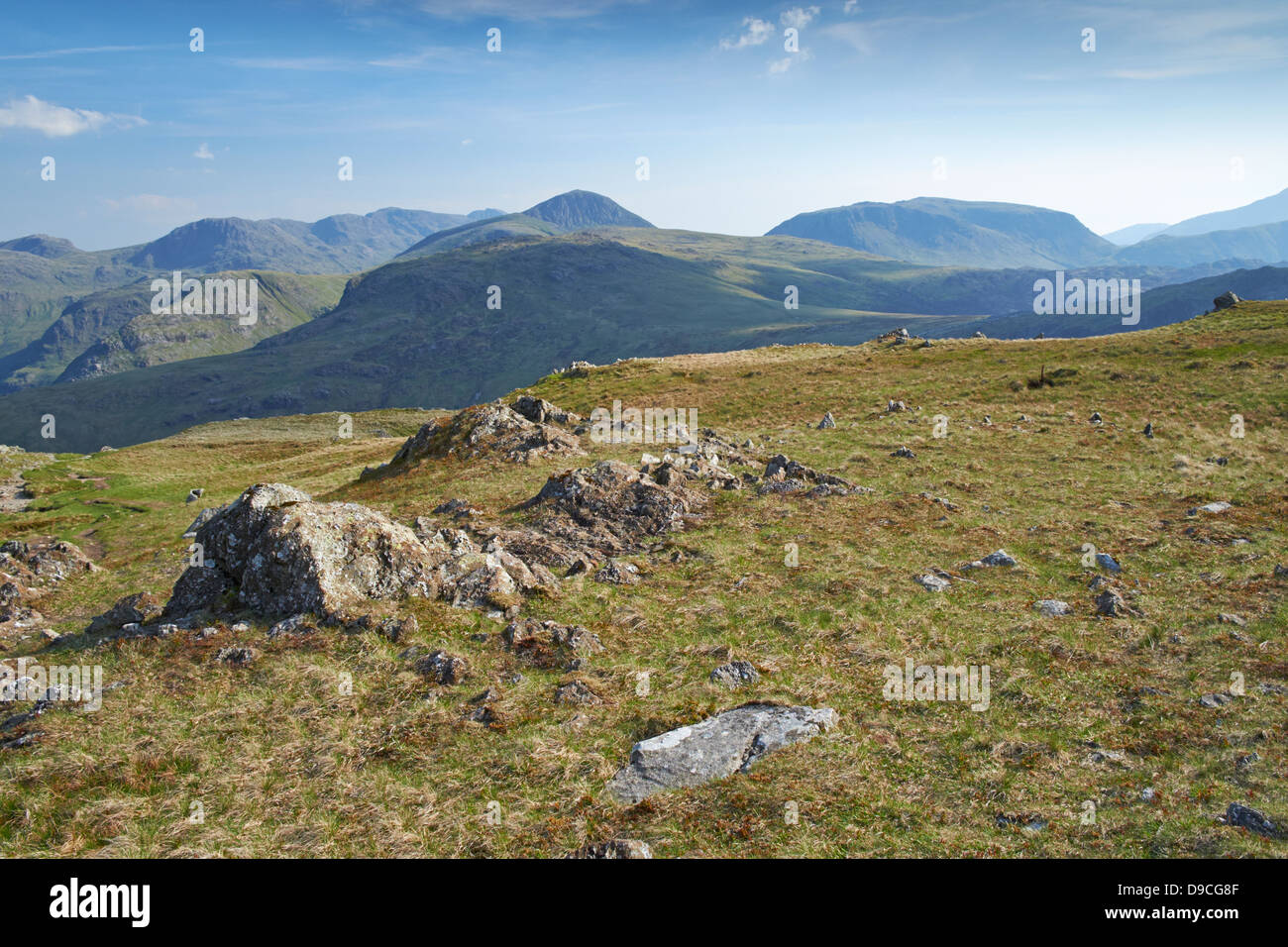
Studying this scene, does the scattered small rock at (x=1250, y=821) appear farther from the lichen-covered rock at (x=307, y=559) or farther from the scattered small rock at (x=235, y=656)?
the scattered small rock at (x=235, y=656)

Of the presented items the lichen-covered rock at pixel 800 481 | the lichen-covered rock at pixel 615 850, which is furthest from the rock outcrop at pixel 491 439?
the lichen-covered rock at pixel 615 850

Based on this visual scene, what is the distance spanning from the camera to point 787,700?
47.5 ft

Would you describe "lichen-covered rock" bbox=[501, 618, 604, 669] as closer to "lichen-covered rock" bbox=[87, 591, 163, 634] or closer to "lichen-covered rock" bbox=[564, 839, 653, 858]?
"lichen-covered rock" bbox=[564, 839, 653, 858]

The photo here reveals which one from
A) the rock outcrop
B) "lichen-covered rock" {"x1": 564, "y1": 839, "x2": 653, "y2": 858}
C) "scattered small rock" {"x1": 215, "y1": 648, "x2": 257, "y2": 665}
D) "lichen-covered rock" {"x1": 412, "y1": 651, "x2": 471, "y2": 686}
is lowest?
"lichen-covered rock" {"x1": 564, "y1": 839, "x2": 653, "y2": 858}

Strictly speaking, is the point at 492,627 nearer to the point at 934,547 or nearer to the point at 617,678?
the point at 617,678

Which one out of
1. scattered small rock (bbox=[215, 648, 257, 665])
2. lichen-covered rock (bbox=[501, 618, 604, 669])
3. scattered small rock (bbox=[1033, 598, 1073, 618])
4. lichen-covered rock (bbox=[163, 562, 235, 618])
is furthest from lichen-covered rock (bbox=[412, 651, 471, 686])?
scattered small rock (bbox=[1033, 598, 1073, 618])

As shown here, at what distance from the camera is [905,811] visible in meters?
11.0

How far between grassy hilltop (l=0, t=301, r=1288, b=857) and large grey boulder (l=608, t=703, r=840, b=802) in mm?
414

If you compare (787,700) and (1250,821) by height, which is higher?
(787,700)

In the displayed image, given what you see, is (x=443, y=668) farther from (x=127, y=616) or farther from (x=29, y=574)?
(x=29, y=574)

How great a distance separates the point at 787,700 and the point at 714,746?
8.24 feet

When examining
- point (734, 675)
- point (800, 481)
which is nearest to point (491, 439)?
point (800, 481)

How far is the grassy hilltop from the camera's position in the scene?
34.9ft

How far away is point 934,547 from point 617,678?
47.4 feet
